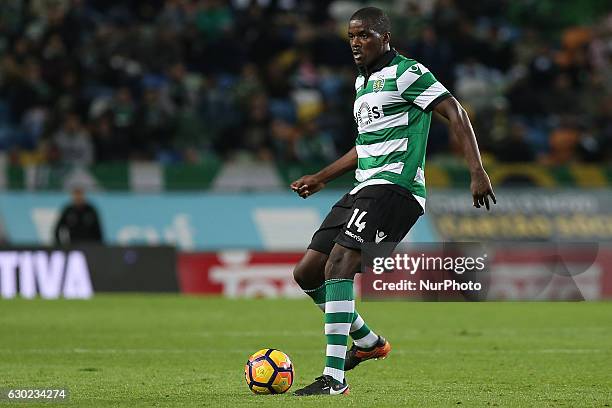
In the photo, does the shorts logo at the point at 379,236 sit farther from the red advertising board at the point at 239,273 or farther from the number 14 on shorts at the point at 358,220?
the red advertising board at the point at 239,273

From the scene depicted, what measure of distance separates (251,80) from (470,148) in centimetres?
1330

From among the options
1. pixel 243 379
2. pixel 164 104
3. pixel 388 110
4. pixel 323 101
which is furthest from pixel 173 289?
pixel 388 110

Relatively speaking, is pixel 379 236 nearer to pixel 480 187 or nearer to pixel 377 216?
pixel 377 216

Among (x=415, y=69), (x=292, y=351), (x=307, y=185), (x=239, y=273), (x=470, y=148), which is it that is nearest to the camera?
(x=470, y=148)

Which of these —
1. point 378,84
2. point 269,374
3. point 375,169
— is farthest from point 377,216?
point 269,374

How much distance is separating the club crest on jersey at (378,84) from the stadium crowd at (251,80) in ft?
36.0

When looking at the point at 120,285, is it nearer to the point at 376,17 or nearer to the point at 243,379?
the point at 243,379

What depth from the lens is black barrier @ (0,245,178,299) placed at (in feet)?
53.0

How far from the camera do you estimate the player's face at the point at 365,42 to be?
732 cm

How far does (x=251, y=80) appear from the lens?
20047 mm

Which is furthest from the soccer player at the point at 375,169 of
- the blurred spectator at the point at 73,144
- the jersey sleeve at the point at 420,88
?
the blurred spectator at the point at 73,144

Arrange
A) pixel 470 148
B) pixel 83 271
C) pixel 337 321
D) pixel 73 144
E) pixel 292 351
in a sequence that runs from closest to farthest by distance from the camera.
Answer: pixel 470 148 < pixel 337 321 < pixel 292 351 < pixel 83 271 < pixel 73 144

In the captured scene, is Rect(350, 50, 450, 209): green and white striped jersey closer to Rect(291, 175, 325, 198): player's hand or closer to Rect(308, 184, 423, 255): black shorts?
Rect(308, 184, 423, 255): black shorts

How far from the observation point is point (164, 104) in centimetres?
1939
